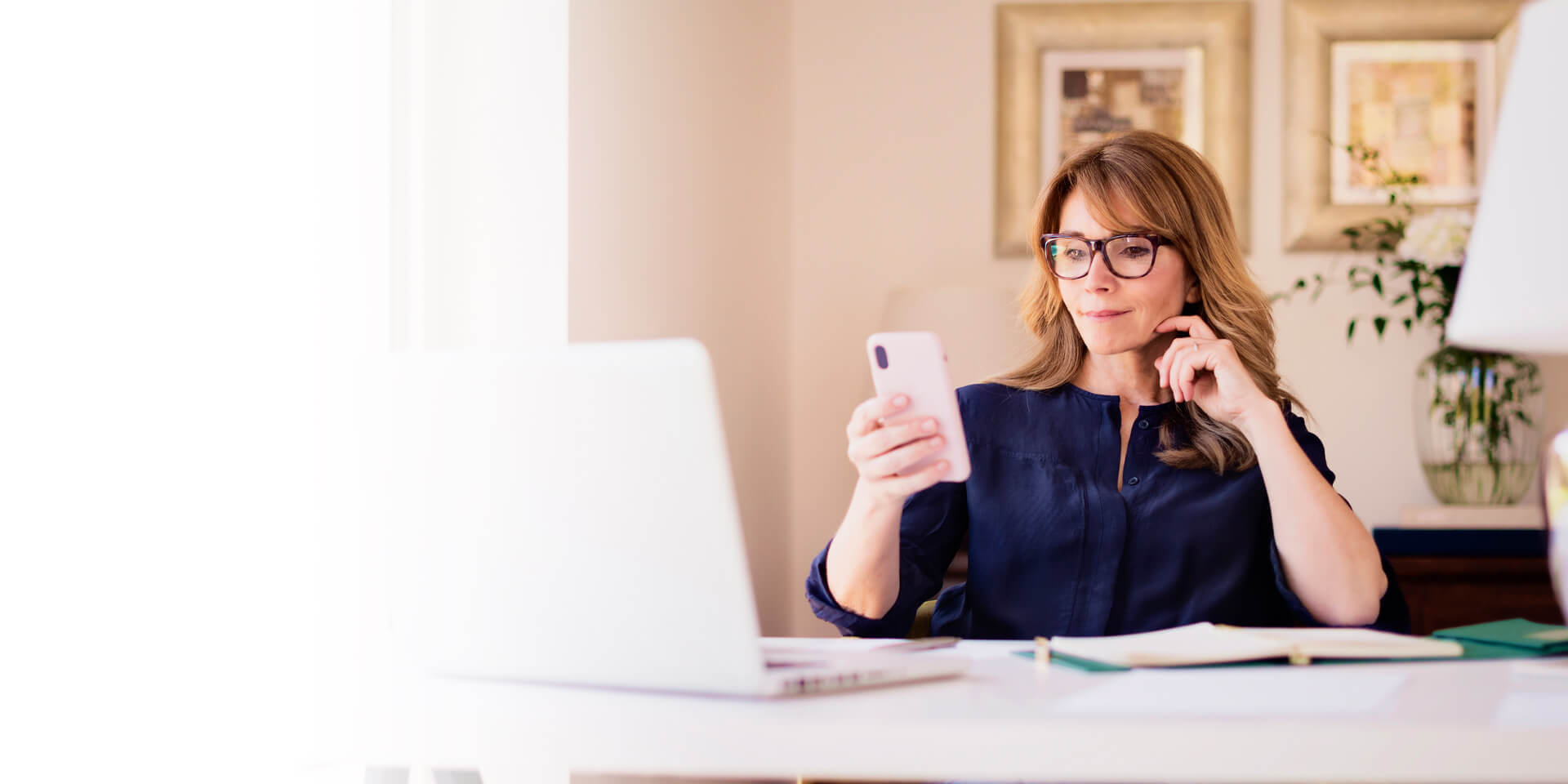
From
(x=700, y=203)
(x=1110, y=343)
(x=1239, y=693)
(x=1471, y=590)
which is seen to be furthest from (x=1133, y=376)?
(x=1471, y=590)

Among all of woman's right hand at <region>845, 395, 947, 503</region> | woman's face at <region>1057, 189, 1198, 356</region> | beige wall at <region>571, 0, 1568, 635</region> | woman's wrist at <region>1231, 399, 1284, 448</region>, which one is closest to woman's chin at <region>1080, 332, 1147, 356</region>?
woman's face at <region>1057, 189, 1198, 356</region>

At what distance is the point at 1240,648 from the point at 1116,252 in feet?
2.41

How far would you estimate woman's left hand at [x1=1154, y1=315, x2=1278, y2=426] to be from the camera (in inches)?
57.9

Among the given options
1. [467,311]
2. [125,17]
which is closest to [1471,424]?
[467,311]

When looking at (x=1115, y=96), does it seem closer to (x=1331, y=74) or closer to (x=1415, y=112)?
(x=1331, y=74)

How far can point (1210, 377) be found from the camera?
156 cm

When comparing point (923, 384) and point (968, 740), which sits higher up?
point (923, 384)

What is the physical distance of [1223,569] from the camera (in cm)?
155

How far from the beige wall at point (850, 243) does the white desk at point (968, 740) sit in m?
1.93

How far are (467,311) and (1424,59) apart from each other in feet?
8.85

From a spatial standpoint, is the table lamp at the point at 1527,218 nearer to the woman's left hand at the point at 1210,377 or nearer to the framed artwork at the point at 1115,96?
the woman's left hand at the point at 1210,377

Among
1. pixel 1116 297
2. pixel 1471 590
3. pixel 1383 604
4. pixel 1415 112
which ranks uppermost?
pixel 1415 112

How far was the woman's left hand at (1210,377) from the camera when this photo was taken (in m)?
1.47

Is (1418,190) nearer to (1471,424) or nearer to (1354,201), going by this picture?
(1354,201)
